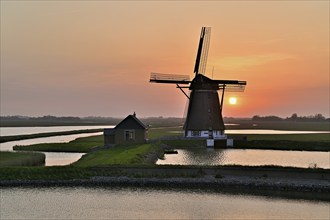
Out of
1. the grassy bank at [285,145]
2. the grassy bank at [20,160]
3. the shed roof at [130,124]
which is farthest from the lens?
the grassy bank at [285,145]

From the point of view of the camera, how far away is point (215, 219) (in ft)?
66.4

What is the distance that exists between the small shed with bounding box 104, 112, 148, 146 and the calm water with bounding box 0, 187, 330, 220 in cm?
2578

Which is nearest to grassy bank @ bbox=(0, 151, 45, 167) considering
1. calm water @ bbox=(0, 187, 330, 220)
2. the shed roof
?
calm water @ bbox=(0, 187, 330, 220)

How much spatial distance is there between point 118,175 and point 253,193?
9.37m

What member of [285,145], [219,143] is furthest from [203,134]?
[285,145]

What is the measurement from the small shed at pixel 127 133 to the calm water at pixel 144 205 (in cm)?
2578

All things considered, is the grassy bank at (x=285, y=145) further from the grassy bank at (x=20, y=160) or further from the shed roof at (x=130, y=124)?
the grassy bank at (x=20, y=160)

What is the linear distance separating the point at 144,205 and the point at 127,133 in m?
30.7

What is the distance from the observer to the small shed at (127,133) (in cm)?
5331

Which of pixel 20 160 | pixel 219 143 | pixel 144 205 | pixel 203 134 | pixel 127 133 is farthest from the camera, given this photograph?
pixel 203 134

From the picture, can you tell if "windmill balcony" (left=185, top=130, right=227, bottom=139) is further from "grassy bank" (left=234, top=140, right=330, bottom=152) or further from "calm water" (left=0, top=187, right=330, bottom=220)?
"calm water" (left=0, top=187, right=330, bottom=220)

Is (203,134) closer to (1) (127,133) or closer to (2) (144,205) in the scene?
(1) (127,133)

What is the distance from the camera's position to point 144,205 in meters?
22.9

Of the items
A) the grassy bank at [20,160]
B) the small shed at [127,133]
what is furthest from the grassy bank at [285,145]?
the grassy bank at [20,160]
